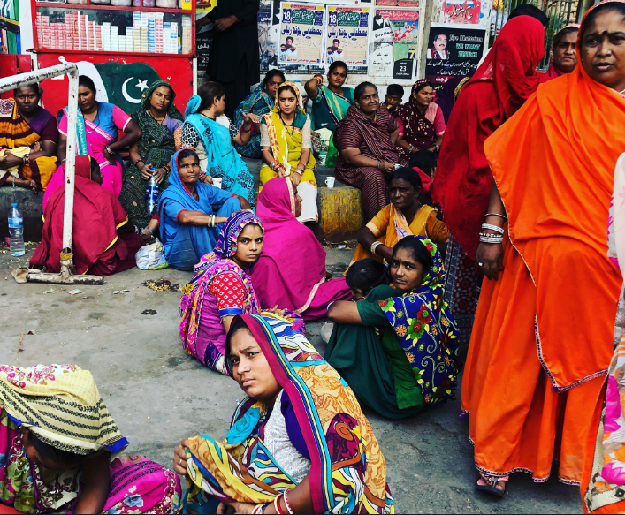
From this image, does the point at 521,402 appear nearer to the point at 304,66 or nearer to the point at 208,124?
the point at 208,124

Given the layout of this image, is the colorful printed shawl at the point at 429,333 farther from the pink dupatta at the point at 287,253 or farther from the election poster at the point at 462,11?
the election poster at the point at 462,11

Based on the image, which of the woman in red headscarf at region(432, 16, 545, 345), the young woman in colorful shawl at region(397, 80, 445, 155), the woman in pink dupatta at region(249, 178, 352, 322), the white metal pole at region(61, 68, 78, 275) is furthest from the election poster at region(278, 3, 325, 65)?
the woman in red headscarf at region(432, 16, 545, 345)

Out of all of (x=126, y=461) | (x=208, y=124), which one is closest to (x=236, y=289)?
(x=126, y=461)

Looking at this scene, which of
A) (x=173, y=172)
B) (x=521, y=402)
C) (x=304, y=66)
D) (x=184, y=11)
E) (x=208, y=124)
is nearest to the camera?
(x=521, y=402)

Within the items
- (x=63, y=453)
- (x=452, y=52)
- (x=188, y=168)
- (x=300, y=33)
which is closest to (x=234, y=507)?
(x=63, y=453)

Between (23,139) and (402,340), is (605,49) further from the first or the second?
(23,139)

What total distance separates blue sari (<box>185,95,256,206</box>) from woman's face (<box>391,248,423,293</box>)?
312cm

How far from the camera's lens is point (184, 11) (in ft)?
24.0

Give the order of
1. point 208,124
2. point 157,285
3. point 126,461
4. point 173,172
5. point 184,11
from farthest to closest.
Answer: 1. point 184,11
2. point 208,124
3. point 173,172
4. point 157,285
5. point 126,461

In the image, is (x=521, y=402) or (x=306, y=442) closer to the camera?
(x=306, y=442)

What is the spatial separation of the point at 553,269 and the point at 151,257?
3.91 m

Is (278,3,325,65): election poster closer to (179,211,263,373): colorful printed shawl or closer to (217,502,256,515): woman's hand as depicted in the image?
(179,211,263,373): colorful printed shawl

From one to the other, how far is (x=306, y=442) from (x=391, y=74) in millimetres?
7720

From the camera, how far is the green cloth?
128 inches
